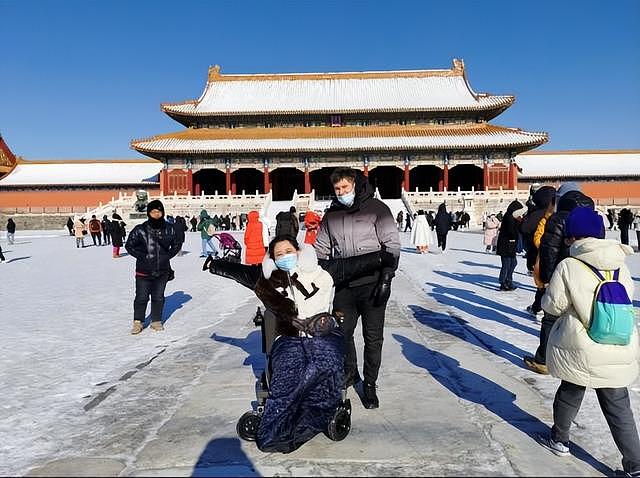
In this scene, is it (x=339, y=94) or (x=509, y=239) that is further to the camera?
(x=339, y=94)

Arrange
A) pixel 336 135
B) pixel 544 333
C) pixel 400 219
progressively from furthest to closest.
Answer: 1. pixel 336 135
2. pixel 400 219
3. pixel 544 333

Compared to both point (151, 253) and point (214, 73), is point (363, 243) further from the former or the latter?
point (214, 73)

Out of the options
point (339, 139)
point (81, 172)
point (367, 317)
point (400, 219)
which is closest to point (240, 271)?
point (367, 317)

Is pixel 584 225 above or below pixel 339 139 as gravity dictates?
below

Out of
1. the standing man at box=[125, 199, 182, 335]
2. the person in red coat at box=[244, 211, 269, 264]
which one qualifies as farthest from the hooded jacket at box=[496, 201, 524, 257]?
the standing man at box=[125, 199, 182, 335]

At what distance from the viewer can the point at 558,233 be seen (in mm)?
4633

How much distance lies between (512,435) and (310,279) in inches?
59.6

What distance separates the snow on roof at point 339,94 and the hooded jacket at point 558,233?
34.0 m

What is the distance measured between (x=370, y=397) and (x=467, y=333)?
2.73m

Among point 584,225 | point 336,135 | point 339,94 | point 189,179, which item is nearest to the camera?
point 584,225

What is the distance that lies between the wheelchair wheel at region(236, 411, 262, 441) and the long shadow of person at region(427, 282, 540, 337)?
3900 millimetres

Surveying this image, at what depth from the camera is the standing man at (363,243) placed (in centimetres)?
354

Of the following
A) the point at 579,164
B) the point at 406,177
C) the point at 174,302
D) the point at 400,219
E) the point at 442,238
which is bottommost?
the point at 174,302

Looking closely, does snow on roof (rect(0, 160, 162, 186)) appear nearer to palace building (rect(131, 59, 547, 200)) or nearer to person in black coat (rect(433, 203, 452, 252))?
palace building (rect(131, 59, 547, 200))
